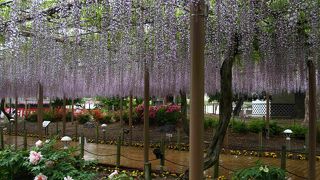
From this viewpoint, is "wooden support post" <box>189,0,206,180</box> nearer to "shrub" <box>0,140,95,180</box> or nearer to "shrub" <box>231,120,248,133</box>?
"shrub" <box>0,140,95,180</box>

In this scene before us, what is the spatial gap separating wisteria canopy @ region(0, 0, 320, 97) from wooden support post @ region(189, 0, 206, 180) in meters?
0.43

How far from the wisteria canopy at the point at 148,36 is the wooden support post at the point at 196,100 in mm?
433

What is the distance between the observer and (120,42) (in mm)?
5750

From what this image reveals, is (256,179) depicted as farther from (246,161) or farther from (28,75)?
(28,75)

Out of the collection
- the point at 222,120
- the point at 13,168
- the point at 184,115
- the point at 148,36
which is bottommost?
the point at 13,168

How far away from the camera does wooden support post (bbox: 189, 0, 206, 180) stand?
7.66ft

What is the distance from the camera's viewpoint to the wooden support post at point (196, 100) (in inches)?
92.0

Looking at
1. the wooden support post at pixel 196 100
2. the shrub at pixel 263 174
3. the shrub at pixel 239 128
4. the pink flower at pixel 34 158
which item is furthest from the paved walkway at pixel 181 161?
the wooden support post at pixel 196 100

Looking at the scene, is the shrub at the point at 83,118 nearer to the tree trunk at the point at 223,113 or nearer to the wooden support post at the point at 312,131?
the tree trunk at the point at 223,113

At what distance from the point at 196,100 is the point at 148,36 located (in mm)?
3042

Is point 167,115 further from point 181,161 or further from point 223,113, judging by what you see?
point 223,113

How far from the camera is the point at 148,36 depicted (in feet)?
17.2

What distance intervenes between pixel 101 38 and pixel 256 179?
10.8 feet

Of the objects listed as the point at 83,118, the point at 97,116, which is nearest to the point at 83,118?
the point at 83,118
